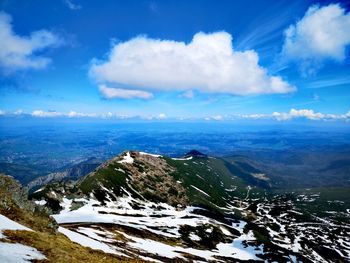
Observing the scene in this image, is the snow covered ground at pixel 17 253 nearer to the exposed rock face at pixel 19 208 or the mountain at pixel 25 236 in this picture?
the mountain at pixel 25 236

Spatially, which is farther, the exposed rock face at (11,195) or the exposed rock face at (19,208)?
the exposed rock face at (11,195)

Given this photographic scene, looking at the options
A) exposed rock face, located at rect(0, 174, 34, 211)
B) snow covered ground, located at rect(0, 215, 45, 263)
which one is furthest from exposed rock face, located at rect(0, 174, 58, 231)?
snow covered ground, located at rect(0, 215, 45, 263)

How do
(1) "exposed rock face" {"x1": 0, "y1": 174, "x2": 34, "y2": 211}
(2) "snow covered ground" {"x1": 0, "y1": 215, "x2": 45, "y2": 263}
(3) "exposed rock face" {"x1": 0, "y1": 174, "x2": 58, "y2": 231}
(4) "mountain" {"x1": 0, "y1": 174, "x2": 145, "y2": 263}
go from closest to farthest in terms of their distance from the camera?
(2) "snow covered ground" {"x1": 0, "y1": 215, "x2": 45, "y2": 263}
(4) "mountain" {"x1": 0, "y1": 174, "x2": 145, "y2": 263}
(3) "exposed rock face" {"x1": 0, "y1": 174, "x2": 58, "y2": 231}
(1) "exposed rock face" {"x1": 0, "y1": 174, "x2": 34, "y2": 211}

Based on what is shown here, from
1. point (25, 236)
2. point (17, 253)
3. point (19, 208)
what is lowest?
point (19, 208)

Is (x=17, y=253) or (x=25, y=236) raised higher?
(x=17, y=253)

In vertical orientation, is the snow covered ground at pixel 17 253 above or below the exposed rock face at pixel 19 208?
above

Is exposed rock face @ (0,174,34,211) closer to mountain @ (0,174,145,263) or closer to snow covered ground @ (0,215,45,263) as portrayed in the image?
mountain @ (0,174,145,263)

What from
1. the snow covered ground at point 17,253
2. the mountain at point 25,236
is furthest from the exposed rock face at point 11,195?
the snow covered ground at point 17,253

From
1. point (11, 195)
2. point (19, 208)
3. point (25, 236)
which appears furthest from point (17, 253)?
point (11, 195)

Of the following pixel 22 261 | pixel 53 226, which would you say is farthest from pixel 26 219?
pixel 22 261

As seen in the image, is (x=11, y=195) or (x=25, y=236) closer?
(x=25, y=236)

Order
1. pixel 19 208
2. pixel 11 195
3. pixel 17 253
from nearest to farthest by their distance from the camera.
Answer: pixel 17 253 < pixel 19 208 < pixel 11 195

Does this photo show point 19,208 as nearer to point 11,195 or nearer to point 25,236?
point 11,195
